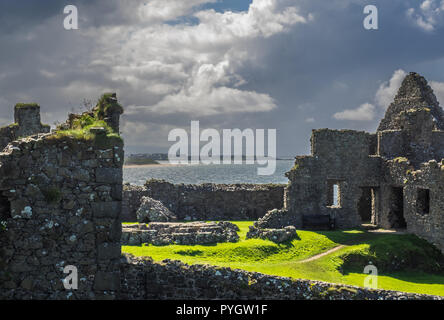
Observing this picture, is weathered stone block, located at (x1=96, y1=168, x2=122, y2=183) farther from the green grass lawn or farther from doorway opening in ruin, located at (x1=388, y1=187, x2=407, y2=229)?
doorway opening in ruin, located at (x1=388, y1=187, x2=407, y2=229)

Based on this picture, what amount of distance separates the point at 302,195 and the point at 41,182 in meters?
20.9

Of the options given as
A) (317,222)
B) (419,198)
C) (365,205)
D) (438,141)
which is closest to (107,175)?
(317,222)

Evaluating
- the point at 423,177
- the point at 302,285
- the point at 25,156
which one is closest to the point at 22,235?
the point at 25,156

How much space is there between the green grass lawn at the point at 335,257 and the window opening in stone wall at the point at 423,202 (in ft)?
6.03

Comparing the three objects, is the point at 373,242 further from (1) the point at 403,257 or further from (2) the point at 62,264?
(2) the point at 62,264

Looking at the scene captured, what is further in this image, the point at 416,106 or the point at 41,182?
the point at 416,106

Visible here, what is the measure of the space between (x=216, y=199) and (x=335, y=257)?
12.3 metres

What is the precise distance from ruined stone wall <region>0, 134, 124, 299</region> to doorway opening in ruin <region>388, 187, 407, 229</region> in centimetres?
2352

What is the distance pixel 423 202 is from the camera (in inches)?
1023

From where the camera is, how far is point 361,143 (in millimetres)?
29641

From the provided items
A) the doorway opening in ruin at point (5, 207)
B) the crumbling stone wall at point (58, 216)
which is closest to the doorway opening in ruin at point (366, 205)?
the crumbling stone wall at point (58, 216)

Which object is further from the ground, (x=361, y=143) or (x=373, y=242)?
(x=361, y=143)
